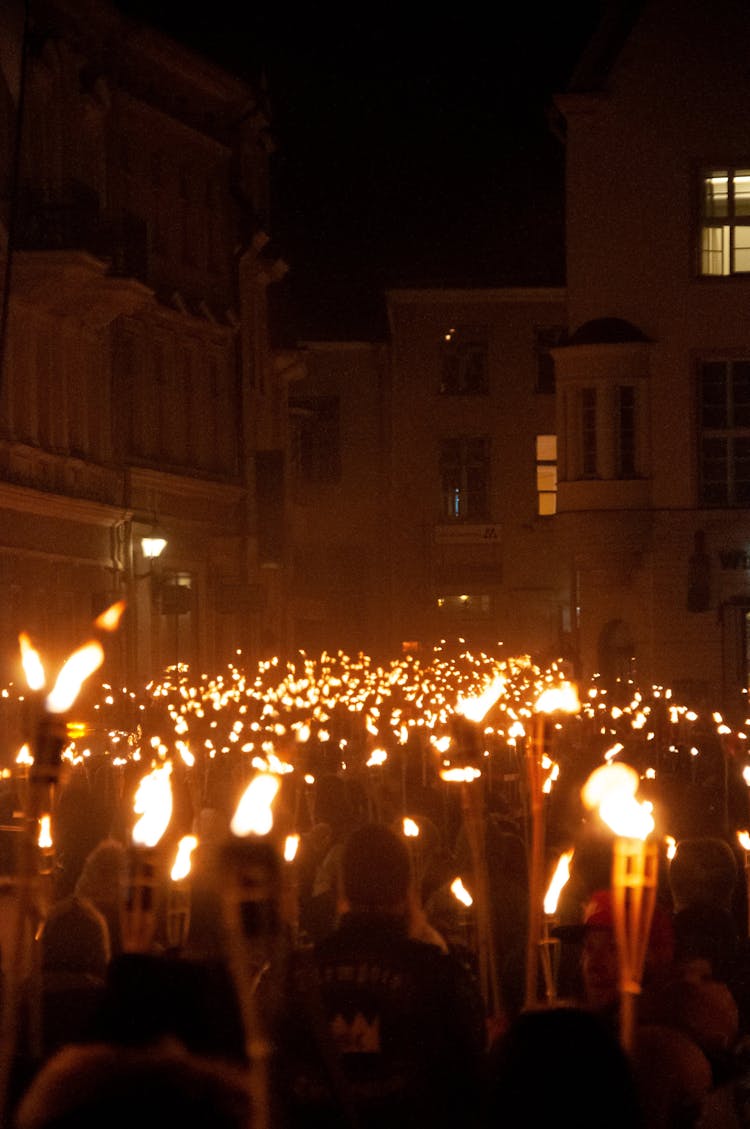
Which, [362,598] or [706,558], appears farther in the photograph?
[362,598]

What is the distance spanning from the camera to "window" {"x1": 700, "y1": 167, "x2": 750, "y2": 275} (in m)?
40.0

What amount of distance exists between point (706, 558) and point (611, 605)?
6.81 feet

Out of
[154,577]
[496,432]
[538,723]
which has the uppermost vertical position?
[496,432]

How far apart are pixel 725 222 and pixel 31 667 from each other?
34.9m

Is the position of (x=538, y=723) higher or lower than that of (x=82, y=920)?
higher

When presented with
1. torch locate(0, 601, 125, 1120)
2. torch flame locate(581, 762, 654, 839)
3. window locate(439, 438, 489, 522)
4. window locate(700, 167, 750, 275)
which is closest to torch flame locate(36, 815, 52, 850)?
torch locate(0, 601, 125, 1120)

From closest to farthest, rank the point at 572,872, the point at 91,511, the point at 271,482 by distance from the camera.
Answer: the point at 572,872 < the point at 91,511 < the point at 271,482

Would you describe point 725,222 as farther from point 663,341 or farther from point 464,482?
point 464,482

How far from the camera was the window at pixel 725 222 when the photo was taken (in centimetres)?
4003

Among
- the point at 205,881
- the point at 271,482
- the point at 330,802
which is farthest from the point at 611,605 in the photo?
the point at 205,881

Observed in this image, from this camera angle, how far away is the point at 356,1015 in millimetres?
5633

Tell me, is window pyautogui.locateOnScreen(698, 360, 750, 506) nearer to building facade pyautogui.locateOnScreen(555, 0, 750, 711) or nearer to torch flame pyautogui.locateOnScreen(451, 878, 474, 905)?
building facade pyautogui.locateOnScreen(555, 0, 750, 711)

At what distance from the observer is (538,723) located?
7301 mm

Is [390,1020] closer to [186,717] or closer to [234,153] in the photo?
[186,717]
